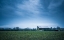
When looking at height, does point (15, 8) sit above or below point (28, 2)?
below

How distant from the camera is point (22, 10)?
11.2ft

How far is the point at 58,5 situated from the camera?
11.8ft

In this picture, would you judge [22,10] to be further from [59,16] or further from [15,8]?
[59,16]

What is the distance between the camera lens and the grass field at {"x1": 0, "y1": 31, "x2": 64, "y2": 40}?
321 cm

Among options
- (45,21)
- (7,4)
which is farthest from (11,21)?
(45,21)

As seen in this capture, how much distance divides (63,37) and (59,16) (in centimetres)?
76

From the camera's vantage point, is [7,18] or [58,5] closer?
[7,18]

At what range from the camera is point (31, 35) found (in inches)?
132

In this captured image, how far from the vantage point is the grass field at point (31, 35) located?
3.21 m

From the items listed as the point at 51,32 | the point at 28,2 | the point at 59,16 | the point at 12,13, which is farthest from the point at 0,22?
the point at 59,16

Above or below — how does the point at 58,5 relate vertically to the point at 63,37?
above

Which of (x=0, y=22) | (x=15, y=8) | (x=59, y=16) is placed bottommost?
(x=0, y=22)

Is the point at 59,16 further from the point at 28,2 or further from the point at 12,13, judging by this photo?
the point at 12,13

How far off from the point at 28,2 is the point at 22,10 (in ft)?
1.18
